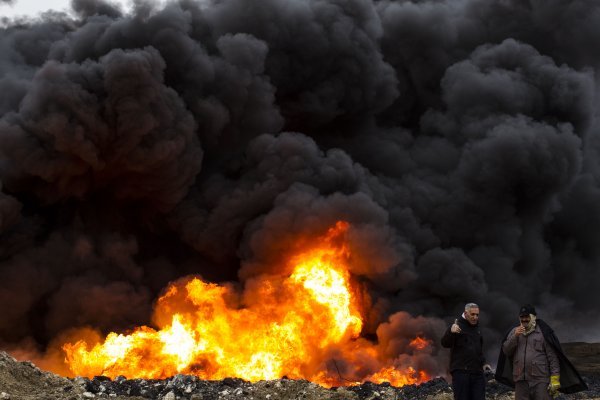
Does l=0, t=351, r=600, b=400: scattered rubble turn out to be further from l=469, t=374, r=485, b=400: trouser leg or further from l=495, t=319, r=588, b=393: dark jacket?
l=495, t=319, r=588, b=393: dark jacket

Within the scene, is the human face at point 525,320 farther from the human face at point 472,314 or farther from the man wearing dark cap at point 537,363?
the human face at point 472,314

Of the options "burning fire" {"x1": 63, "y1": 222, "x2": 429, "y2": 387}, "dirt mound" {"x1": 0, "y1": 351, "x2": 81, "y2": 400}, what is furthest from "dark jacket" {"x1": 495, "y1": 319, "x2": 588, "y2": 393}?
"burning fire" {"x1": 63, "y1": 222, "x2": 429, "y2": 387}

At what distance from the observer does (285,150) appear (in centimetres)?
3231

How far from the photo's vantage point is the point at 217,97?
33250 mm

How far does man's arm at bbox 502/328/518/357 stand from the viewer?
37.7 feet

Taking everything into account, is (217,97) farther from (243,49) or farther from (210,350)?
(210,350)

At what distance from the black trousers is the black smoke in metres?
15.5

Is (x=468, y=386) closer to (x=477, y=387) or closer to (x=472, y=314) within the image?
(x=477, y=387)

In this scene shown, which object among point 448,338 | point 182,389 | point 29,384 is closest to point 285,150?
point 182,389

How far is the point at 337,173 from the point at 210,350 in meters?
10.7

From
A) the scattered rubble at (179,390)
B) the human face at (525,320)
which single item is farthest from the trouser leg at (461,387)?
the scattered rubble at (179,390)

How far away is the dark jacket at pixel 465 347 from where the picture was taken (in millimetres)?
11883

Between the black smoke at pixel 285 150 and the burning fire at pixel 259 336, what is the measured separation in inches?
62.5

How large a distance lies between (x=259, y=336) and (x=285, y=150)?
9.64 metres
